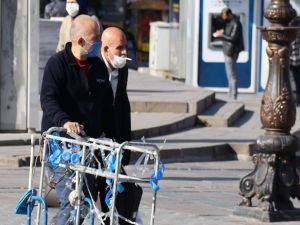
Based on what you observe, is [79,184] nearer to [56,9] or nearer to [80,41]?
[80,41]

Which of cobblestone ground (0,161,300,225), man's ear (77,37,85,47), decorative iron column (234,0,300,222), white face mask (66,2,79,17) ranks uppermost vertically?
white face mask (66,2,79,17)

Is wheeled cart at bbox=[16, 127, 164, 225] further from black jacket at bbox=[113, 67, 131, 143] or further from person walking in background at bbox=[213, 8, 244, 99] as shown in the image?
person walking in background at bbox=[213, 8, 244, 99]

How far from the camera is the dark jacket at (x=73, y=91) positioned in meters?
7.28

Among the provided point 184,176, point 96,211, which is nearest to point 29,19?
point 184,176

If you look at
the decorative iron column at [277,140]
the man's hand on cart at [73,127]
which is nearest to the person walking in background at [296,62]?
the decorative iron column at [277,140]

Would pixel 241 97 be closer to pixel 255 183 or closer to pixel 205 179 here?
pixel 205 179

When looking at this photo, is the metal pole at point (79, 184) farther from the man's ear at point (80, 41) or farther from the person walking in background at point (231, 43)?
the person walking in background at point (231, 43)

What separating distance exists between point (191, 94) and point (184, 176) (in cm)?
638

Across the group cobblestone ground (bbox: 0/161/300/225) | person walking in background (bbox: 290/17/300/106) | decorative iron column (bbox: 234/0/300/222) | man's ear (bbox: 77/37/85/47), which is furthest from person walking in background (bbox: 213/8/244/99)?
man's ear (bbox: 77/37/85/47)

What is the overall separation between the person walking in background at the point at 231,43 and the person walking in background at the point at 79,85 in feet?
48.3

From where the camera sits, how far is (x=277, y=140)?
33.0 ft

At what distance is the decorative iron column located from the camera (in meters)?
10.0

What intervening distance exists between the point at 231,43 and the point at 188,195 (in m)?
10.6

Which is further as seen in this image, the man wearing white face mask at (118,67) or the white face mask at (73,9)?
the white face mask at (73,9)
